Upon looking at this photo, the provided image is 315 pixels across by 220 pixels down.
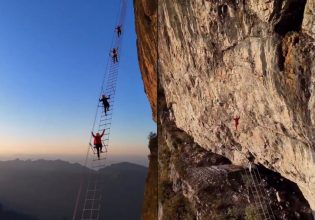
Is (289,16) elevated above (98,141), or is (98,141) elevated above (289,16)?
(289,16)

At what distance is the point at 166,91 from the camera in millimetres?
29250

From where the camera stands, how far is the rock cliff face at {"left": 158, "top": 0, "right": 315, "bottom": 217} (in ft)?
37.9

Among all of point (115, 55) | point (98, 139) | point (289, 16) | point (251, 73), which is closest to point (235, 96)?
point (251, 73)

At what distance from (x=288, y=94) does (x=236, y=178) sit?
407 inches

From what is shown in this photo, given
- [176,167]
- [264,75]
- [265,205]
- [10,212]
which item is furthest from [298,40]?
[10,212]

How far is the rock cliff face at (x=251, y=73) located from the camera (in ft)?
37.9

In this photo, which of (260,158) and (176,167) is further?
(176,167)

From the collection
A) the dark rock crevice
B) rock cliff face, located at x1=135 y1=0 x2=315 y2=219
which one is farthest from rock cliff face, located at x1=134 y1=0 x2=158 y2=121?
the dark rock crevice

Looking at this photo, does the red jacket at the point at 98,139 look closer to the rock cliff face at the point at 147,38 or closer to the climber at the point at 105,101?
the climber at the point at 105,101

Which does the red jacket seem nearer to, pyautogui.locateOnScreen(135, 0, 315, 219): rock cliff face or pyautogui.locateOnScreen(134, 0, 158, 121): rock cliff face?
pyautogui.locateOnScreen(135, 0, 315, 219): rock cliff face

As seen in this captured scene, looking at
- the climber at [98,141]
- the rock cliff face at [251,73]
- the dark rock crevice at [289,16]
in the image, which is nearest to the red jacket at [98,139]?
the climber at [98,141]

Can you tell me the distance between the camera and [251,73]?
14.1 meters

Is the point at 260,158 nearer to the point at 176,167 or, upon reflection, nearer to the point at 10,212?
the point at 176,167

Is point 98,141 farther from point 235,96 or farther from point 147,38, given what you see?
point 147,38
